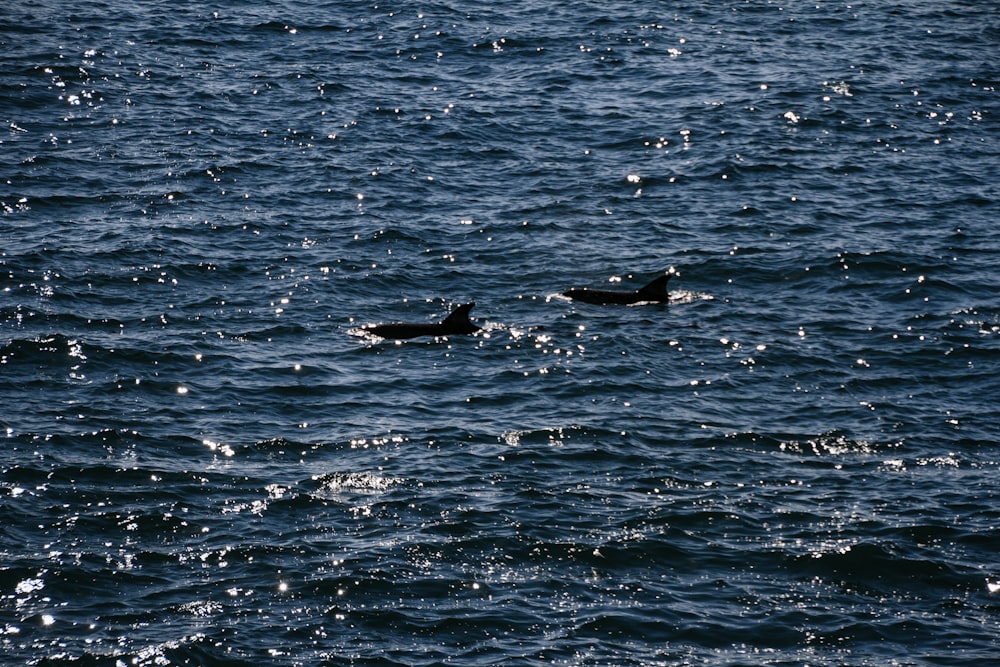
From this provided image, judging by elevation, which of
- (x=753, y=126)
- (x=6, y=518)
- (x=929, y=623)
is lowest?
(x=929, y=623)

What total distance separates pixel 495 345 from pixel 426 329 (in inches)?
57.9

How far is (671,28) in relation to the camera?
160ft

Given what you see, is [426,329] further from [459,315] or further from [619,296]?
[619,296]

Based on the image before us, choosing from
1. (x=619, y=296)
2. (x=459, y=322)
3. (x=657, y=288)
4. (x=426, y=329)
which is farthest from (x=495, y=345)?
(x=657, y=288)

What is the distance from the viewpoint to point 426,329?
2833cm

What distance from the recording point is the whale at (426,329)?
92.9 feet

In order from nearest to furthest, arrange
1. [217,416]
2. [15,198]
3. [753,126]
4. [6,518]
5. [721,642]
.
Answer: [721,642] → [6,518] → [217,416] → [15,198] → [753,126]

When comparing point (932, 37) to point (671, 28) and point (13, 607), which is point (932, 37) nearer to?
point (671, 28)

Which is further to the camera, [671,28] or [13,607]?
[671,28]

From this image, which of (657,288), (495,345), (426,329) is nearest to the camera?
(495,345)

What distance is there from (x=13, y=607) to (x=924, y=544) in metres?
13.7

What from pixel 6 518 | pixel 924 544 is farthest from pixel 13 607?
pixel 924 544

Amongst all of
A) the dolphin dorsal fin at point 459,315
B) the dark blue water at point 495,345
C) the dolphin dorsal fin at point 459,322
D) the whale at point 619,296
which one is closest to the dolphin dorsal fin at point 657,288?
the whale at point 619,296

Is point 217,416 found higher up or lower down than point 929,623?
higher up
